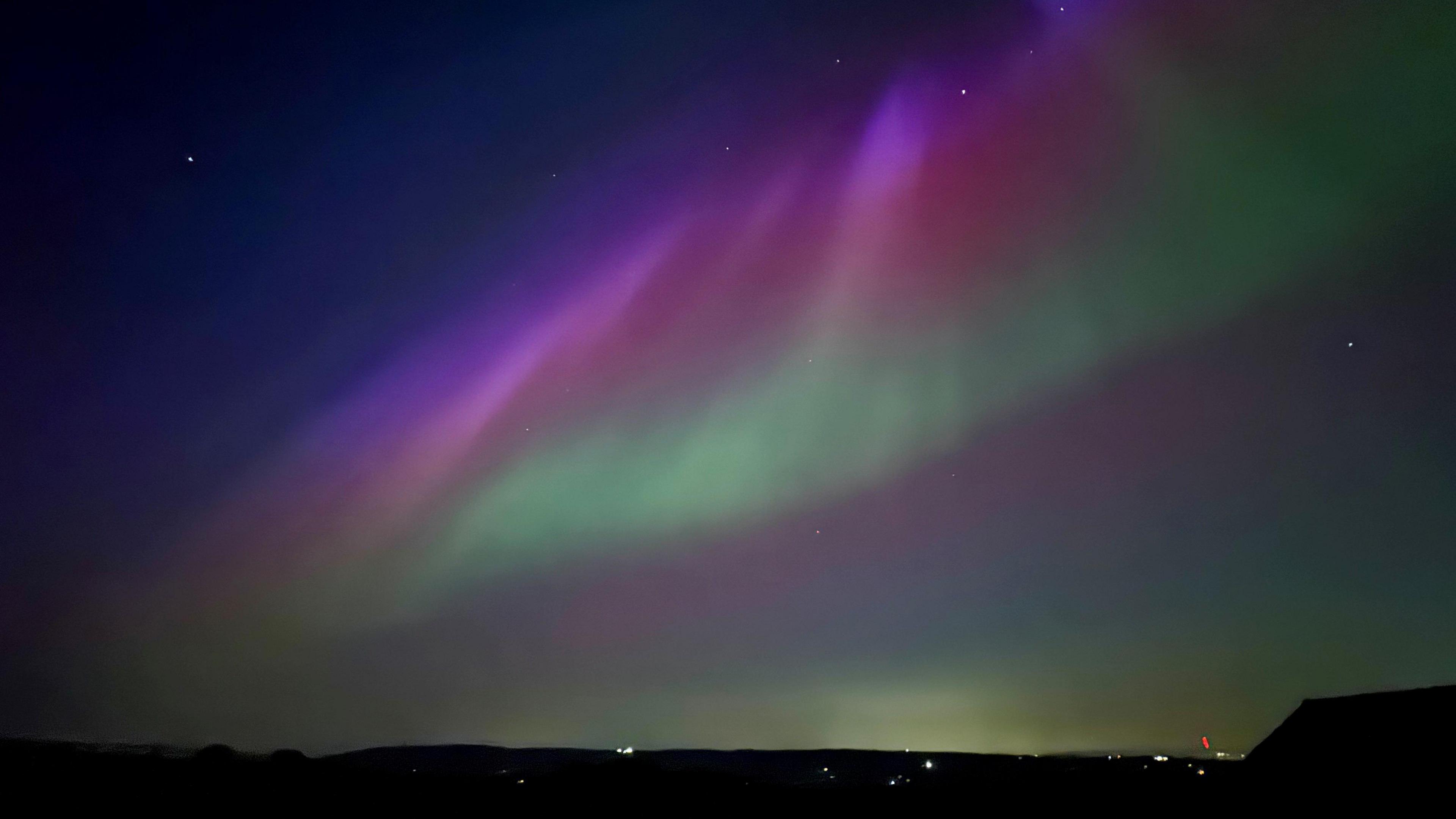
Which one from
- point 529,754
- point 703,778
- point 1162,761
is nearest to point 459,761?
point 529,754

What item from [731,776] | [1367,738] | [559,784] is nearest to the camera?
[1367,738]

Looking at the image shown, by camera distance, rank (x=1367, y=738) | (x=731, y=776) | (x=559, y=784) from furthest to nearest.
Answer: (x=731, y=776) → (x=559, y=784) → (x=1367, y=738)

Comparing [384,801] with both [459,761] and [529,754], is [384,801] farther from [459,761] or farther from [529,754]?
[529,754]

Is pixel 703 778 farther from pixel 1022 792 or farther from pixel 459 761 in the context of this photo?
pixel 459 761

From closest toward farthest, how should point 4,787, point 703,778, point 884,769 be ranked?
point 4,787 < point 703,778 < point 884,769

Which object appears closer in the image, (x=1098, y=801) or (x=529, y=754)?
(x=1098, y=801)

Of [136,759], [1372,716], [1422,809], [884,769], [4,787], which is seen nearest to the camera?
[1422,809]

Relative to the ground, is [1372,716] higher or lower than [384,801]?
higher

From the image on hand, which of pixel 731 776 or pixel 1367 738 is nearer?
pixel 1367 738

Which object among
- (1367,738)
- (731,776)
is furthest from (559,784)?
(1367,738)

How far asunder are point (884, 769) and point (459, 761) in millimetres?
82932

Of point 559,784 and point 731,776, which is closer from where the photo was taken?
point 559,784

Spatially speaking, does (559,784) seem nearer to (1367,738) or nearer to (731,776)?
(731,776)

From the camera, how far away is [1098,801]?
27.0 m
